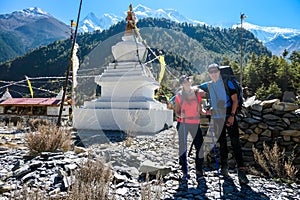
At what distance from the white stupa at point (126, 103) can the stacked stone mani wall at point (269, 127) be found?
4.12 m

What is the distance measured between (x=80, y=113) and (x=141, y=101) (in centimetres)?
266

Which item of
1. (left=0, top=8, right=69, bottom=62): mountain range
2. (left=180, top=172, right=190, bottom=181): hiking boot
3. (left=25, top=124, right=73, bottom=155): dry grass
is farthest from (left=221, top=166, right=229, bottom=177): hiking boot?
(left=0, top=8, right=69, bottom=62): mountain range

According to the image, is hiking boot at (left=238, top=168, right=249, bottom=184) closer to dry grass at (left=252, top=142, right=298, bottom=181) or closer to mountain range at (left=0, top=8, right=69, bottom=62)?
dry grass at (left=252, top=142, right=298, bottom=181)

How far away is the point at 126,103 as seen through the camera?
351 inches

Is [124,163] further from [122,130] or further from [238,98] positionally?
[122,130]

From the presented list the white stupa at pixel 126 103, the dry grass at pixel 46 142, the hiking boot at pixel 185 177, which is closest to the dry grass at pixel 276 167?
the hiking boot at pixel 185 177

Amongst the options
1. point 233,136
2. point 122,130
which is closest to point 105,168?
point 233,136

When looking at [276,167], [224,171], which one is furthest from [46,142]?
[276,167]

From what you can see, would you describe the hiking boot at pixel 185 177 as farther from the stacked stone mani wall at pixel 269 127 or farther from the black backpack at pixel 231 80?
the black backpack at pixel 231 80

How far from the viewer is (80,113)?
9391mm

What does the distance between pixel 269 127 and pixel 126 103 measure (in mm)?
5716

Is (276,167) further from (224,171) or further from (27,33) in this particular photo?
(27,33)

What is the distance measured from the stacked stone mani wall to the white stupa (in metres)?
4.12

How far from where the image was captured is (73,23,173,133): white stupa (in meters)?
8.30
